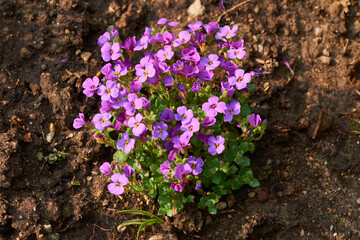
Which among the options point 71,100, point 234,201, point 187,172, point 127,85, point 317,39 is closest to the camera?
point 187,172

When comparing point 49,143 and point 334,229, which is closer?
point 334,229

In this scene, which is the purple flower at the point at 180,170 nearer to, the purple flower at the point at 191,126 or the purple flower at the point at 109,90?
the purple flower at the point at 191,126

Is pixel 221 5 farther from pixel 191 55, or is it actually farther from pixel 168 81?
pixel 168 81

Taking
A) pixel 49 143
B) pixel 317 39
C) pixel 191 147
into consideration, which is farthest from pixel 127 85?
pixel 317 39

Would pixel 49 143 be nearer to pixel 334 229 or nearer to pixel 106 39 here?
pixel 106 39

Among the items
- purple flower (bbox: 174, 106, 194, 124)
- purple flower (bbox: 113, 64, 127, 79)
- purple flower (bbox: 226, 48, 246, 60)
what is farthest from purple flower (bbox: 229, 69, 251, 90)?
purple flower (bbox: 113, 64, 127, 79)

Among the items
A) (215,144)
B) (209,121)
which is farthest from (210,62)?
(215,144)
